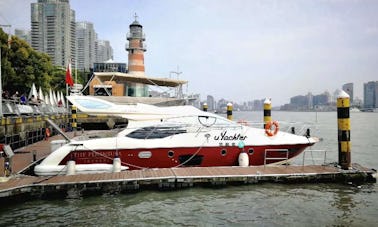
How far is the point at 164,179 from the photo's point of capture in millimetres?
11281

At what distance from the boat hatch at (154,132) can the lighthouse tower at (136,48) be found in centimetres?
2843

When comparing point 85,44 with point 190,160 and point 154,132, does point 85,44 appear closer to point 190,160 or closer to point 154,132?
point 154,132

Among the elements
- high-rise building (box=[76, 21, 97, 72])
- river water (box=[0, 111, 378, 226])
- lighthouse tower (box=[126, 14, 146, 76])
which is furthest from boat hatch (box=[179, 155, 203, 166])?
high-rise building (box=[76, 21, 97, 72])

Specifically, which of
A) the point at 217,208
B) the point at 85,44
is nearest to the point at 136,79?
the point at 217,208

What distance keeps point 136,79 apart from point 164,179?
15.7m

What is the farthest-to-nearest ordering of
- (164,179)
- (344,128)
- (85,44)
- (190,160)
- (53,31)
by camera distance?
(85,44) < (53,31) < (190,160) < (344,128) < (164,179)

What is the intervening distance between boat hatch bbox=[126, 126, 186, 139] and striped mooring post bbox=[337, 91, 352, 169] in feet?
20.1

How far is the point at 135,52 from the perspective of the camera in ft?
142

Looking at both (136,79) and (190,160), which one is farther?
(136,79)

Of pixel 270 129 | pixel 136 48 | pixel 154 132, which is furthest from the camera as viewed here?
pixel 136 48

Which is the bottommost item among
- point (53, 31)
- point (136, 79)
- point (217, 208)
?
point (217, 208)

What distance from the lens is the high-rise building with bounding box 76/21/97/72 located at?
12962 cm

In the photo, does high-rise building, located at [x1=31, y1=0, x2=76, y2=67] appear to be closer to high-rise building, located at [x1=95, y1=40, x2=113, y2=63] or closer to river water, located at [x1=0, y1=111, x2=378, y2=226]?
high-rise building, located at [x1=95, y1=40, x2=113, y2=63]

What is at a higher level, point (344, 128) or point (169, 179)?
point (344, 128)
